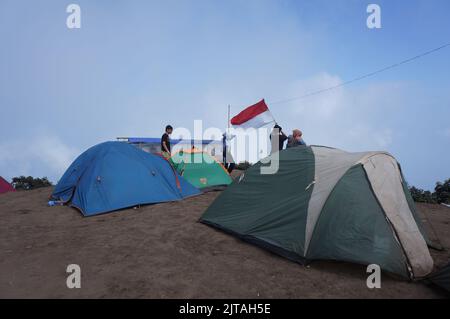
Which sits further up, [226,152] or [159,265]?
[226,152]

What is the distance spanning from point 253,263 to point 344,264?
53.3 inches

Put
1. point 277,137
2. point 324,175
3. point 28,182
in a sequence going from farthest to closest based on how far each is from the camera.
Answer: point 28,182, point 277,137, point 324,175

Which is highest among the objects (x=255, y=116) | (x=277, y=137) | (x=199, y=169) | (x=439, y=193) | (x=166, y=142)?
(x=255, y=116)

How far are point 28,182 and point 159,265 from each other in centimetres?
1680

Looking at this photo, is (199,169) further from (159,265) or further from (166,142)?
(159,265)

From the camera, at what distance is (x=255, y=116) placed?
10055mm

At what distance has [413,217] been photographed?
489 centimetres

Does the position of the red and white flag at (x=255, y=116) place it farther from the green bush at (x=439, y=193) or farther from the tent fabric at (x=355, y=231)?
the green bush at (x=439, y=193)

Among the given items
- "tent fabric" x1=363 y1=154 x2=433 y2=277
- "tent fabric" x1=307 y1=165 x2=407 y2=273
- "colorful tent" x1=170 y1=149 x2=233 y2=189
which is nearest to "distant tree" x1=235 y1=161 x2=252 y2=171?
"colorful tent" x1=170 y1=149 x2=233 y2=189

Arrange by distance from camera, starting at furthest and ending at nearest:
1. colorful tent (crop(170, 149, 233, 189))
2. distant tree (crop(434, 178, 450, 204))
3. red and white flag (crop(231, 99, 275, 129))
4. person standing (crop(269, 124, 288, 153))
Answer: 1. distant tree (crop(434, 178, 450, 204))
2. person standing (crop(269, 124, 288, 153))
3. red and white flag (crop(231, 99, 275, 129))
4. colorful tent (crop(170, 149, 233, 189))

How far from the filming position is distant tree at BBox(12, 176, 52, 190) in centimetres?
1714

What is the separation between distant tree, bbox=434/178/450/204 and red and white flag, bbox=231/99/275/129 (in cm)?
866

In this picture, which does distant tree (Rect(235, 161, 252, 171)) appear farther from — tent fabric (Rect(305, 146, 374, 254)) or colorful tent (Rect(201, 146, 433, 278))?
tent fabric (Rect(305, 146, 374, 254))

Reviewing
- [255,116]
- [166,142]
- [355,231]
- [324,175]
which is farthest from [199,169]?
[355,231]
